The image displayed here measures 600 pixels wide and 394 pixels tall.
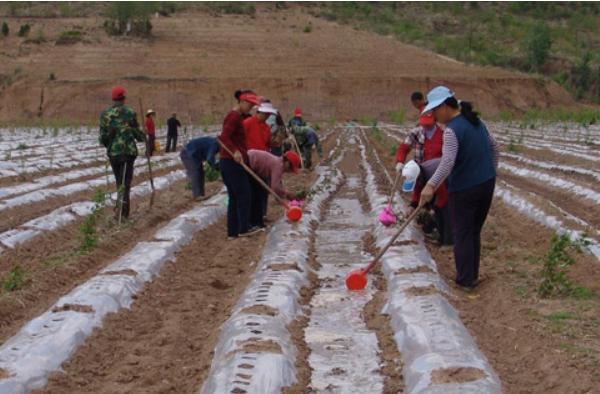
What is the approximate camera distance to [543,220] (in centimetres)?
855

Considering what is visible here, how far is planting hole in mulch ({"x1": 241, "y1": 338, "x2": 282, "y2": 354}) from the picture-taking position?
4316 millimetres

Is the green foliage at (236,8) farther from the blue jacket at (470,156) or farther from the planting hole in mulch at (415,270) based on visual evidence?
the blue jacket at (470,156)

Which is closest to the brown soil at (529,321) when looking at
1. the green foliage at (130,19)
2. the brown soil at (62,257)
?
the brown soil at (62,257)

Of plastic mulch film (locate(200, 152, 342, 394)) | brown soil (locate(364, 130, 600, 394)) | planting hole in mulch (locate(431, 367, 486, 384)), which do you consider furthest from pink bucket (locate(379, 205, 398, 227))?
planting hole in mulch (locate(431, 367, 486, 384))

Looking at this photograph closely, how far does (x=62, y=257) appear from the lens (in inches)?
281

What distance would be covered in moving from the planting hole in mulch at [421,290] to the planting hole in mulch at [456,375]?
139 centimetres

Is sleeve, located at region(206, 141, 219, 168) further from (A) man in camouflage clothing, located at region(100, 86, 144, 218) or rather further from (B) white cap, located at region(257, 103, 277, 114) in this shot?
(B) white cap, located at region(257, 103, 277, 114)

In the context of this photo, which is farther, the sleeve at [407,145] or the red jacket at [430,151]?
the sleeve at [407,145]

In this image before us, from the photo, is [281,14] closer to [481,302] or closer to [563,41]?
[563,41]

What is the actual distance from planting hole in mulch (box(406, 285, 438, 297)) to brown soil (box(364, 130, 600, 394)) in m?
0.20

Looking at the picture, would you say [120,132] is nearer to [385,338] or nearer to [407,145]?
[407,145]

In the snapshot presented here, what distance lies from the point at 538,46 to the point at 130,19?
2917cm

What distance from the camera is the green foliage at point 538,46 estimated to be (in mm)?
58656

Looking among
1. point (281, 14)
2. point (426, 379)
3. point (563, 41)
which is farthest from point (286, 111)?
point (426, 379)
